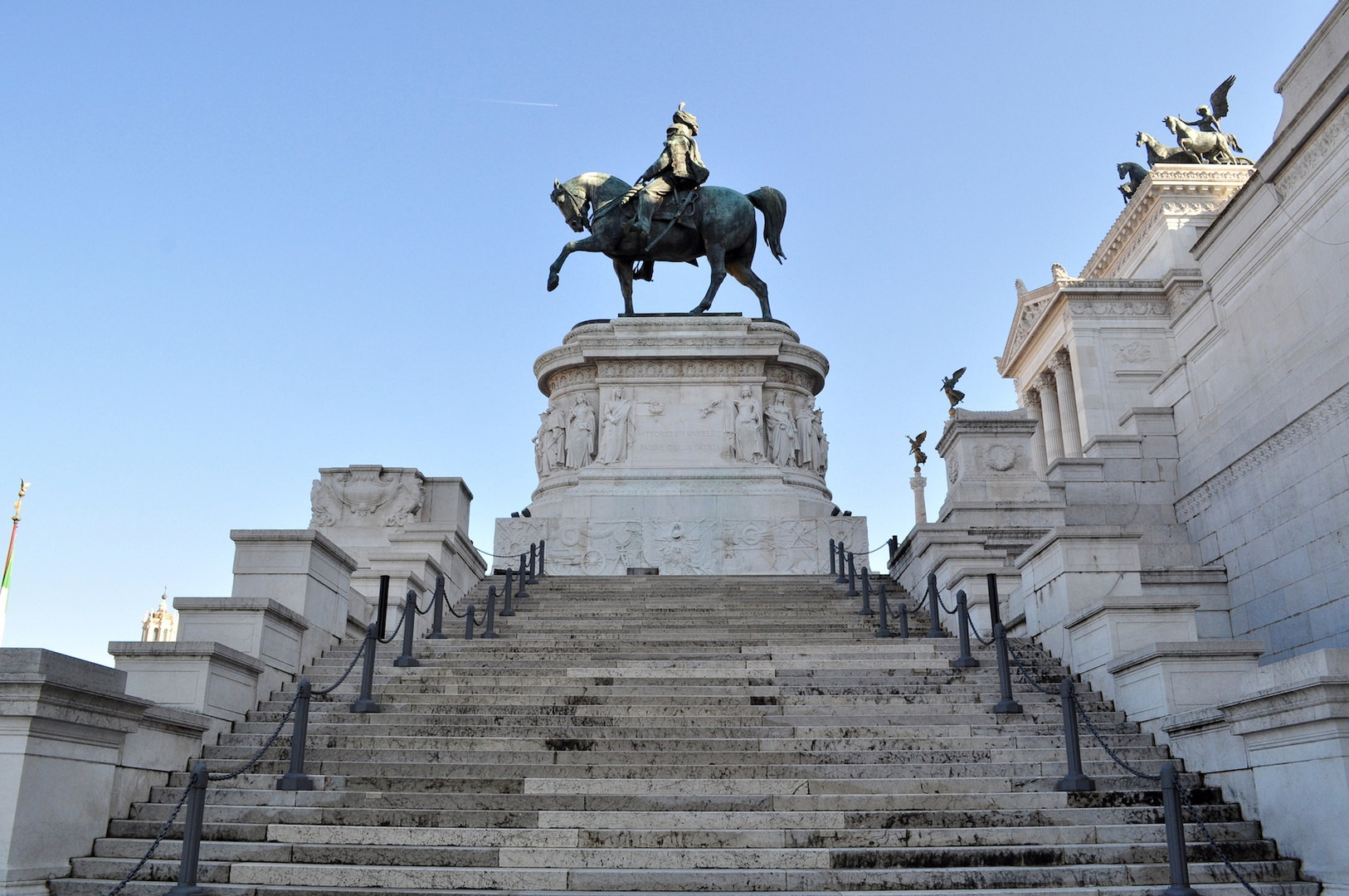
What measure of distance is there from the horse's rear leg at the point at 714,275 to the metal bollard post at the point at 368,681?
17.3 m

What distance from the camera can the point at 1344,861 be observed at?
8.02 metres

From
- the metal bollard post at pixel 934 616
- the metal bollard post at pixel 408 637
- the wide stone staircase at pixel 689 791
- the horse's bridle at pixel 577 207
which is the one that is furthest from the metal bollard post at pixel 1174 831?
the horse's bridle at pixel 577 207

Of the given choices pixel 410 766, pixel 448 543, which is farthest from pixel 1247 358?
pixel 410 766

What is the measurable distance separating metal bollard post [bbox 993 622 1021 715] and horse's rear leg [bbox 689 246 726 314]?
17.3 metres

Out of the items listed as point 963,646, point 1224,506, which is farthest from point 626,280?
point 963,646

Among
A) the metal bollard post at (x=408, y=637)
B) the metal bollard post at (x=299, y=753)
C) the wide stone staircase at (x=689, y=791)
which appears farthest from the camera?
the metal bollard post at (x=408, y=637)

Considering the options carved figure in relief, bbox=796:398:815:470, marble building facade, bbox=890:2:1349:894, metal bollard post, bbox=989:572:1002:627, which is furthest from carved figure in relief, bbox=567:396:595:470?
metal bollard post, bbox=989:572:1002:627

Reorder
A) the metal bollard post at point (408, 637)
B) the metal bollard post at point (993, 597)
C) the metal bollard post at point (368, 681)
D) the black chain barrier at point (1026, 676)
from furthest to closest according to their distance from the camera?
the metal bollard post at point (993, 597) < the metal bollard post at point (408, 637) < the metal bollard post at point (368, 681) < the black chain barrier at point (1026, 676)

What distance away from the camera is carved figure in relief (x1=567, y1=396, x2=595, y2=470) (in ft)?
85.7

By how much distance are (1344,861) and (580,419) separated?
791 inches

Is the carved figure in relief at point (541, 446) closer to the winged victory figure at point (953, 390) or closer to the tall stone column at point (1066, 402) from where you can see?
the winged victory figure at point (953, 390)

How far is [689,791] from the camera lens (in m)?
9.59

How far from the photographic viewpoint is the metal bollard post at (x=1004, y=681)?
447 inches

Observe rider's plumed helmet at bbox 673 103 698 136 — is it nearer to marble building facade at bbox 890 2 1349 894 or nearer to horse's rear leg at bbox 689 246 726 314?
horse's rear leg at bbox 689 246 726 314
